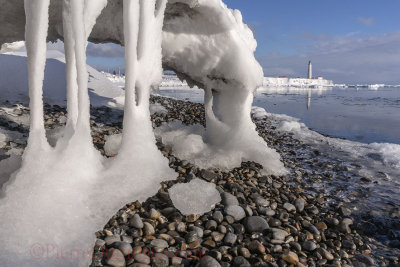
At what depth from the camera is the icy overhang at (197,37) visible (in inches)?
213

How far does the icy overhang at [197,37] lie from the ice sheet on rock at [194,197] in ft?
9.93

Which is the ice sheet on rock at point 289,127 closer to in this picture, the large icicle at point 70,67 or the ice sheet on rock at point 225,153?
the ice sheet on rock at point 225,153

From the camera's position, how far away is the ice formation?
8.64 feet

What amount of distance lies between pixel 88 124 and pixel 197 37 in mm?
3604

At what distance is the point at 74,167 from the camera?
3086 millimetres

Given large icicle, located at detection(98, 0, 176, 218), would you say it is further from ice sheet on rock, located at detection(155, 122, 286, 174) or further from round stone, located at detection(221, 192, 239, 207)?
ice sheet on rock, located at detection(155, 122, 286, 174)

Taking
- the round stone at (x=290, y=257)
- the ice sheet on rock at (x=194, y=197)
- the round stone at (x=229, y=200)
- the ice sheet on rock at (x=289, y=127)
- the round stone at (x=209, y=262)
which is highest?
the ice sheet on rock at (x=289, y=127)

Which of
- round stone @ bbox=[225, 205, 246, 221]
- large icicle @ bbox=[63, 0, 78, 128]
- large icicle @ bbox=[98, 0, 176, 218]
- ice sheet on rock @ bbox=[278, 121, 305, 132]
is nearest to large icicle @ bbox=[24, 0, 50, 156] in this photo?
large icicle @ bbox=[63, 0, 78, 128]

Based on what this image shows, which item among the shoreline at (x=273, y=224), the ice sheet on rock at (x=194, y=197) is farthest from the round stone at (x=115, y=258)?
Result: the ice sheet on rock at (x=194, y=197)

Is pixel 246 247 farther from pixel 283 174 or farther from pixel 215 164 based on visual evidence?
pixel 283 174

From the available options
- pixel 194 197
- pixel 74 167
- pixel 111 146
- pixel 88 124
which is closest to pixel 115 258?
pixel 74 167

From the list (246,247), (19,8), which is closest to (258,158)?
(246,247)

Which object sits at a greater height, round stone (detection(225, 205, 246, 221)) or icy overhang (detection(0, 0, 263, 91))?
icy overhang (detection(0, 0, 263, 91))

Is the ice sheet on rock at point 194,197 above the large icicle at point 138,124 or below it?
below
